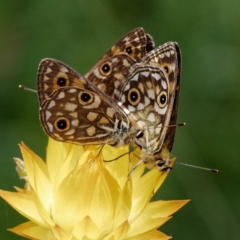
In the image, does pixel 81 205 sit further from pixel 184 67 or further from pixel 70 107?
pixel 184 67

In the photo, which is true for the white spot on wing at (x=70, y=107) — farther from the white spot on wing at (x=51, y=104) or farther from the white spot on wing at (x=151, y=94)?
the white spot on wing at (x=151, y=94)

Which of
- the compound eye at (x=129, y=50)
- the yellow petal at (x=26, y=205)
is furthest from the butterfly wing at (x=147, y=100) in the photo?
the yellow petal at (x=26, y=205)

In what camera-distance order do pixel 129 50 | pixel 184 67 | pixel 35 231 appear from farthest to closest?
pixel 184 67 → pixel 129 50 → pixel 35 231

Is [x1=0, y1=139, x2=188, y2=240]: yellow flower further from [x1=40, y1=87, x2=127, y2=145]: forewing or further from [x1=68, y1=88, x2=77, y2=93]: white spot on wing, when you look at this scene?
[x1=68, y1=88, x2=77, y2=93]: white spot on wing

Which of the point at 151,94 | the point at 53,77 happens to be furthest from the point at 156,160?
the point at 53,77

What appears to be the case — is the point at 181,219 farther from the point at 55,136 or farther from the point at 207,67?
the point at 55,136
